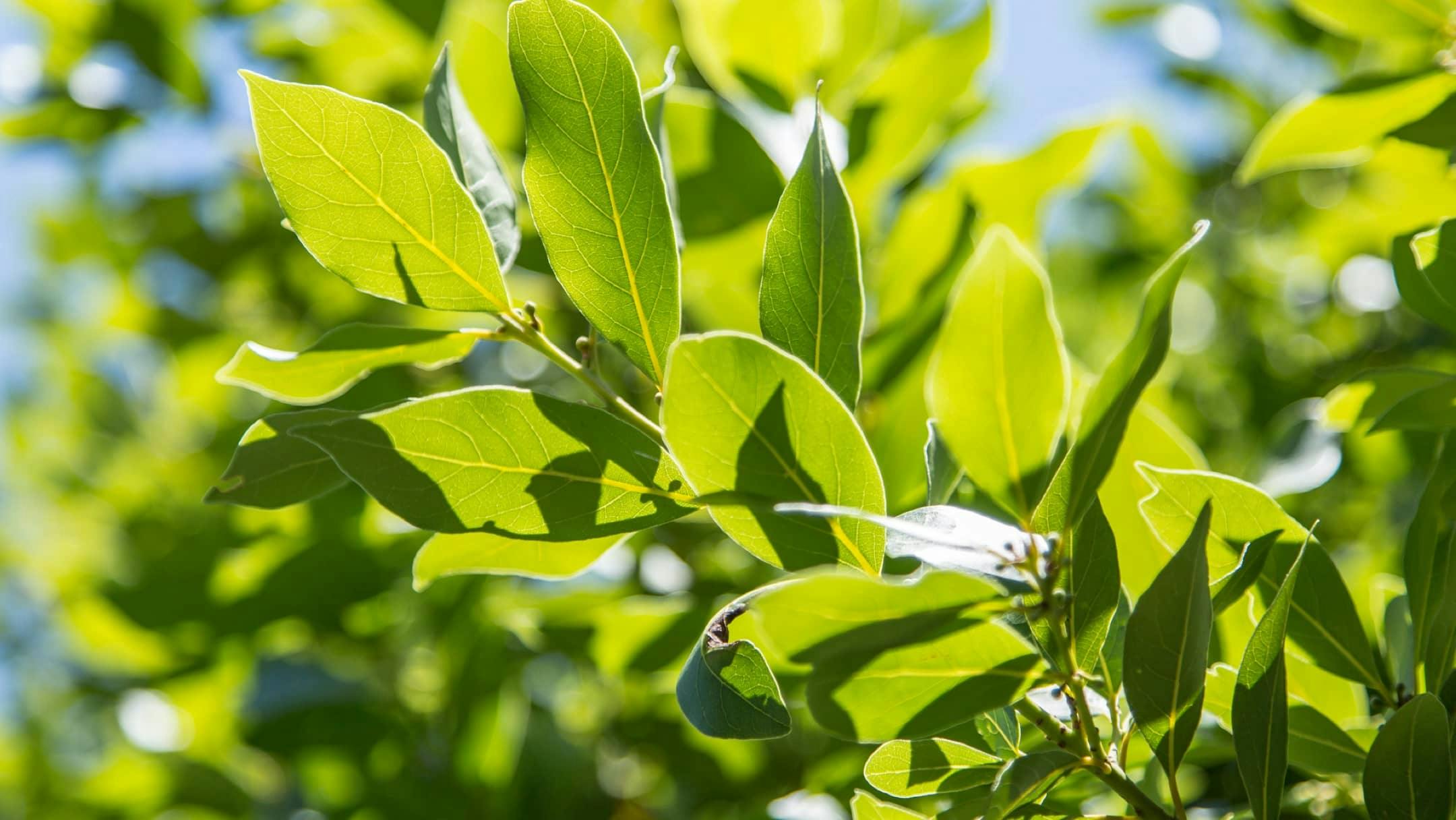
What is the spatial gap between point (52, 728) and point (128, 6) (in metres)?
1.91

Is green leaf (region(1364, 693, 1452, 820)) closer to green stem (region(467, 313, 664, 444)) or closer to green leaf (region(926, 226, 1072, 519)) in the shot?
green leaf (region(926, 226, 1072, 519))

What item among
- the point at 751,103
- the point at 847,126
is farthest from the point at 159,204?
the point at 847,126

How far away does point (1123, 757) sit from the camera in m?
0.72

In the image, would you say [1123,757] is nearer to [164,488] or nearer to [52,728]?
[164,488]

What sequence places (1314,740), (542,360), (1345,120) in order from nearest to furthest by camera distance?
1. (1314,740)
2. (1345,120)
3. (542,360)

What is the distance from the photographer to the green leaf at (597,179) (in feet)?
2.24

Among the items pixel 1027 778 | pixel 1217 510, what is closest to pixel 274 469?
pixel 1027 778

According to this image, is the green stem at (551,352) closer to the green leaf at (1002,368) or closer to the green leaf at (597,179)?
the green leaf at (597,179)

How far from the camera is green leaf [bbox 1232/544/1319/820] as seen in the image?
63 centimetres

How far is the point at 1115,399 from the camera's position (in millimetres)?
551

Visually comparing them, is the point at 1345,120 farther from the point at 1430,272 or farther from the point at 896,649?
the point at 896,649

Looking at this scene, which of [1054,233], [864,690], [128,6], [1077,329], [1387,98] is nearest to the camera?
[864,690]

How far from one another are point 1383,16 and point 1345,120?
12cm

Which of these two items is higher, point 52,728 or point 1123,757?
point 1123,757
